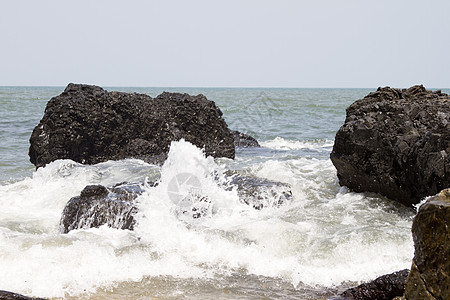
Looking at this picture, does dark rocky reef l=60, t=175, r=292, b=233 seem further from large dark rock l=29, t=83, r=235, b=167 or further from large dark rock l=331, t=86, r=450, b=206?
large dark rock l=29, t=83, r=235, b=167

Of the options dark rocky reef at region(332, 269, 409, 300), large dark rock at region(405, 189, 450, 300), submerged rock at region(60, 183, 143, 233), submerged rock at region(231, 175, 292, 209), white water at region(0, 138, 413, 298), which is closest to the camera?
large dark rock at region(405, 189, 450, 300)

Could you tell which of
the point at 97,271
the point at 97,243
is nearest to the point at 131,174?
the point at 97,243

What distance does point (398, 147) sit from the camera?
6.90 m

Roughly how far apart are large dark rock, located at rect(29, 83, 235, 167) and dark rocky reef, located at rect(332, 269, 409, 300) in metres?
7.05

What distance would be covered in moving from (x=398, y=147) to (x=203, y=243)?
3.08 m

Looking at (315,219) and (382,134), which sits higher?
(382,134)

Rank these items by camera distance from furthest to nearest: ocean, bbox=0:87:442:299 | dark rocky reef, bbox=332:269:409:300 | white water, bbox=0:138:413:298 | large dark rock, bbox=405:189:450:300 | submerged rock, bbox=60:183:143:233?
submerged rock, bbox=60:183:143:233, white water, bbox=0:138:413:298, ocean, bbox=0:87:442:299, dark rocky reef, bbox=332:269:409:300, large dark rock, bbox=405:189:450:300

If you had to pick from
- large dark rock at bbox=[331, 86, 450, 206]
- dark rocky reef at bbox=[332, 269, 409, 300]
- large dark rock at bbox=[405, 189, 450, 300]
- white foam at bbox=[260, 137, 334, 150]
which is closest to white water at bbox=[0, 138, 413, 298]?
large dark rock at bbox=[331, 86, 450, 206]

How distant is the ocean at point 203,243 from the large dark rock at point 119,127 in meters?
1.19

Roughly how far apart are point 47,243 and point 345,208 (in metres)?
4.02

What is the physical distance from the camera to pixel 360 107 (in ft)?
26.1

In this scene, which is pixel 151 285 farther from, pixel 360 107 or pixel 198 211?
pixel 360 107

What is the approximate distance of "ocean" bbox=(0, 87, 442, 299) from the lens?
15.1 ft

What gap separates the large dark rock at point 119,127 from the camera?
10383mm
